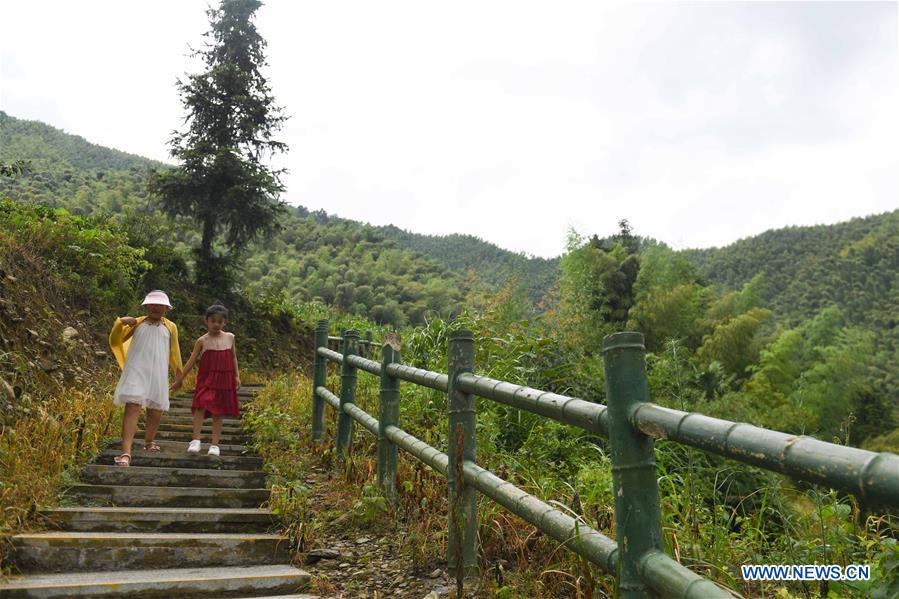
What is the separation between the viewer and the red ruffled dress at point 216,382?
18.0 ft

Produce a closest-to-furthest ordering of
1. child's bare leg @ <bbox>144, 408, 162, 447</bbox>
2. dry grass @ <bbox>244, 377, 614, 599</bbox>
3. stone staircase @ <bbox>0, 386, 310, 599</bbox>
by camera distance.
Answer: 1. dry grass @ <bbox>244, 377, 614, 599</bbox>
2. stone staircase @ <bbox>0, 386, 310, 599</bbox>
3. child's bare leg @ <bbox>144, 408, 162, 447</bbox>

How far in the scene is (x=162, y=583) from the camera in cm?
294

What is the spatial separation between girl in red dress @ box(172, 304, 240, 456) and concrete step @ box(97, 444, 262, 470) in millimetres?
201

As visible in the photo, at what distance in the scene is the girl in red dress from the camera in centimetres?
546

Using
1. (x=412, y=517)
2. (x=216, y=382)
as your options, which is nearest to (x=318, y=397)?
(x=216, y=382)

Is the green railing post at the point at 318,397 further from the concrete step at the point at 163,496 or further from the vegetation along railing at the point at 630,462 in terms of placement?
the vegetation along railing at the point at 630,462

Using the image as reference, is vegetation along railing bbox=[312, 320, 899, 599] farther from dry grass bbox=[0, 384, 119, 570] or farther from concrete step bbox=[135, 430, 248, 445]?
concrete step bbox=[135, 430, 248, 445]

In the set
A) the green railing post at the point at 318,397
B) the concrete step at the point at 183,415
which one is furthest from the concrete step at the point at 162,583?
the concrete step at the point at 183,415

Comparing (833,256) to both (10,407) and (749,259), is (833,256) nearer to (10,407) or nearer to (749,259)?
(749,259)

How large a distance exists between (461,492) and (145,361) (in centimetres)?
348

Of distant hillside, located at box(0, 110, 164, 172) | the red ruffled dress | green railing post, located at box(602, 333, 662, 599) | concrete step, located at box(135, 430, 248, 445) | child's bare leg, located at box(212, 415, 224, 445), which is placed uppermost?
distant hillside, located at box(0, 110, 164, 172)

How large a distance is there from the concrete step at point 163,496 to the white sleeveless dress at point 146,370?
39.1 inches

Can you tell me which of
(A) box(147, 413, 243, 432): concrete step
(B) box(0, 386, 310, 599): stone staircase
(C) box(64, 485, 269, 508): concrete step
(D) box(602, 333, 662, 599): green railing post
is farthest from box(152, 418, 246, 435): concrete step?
(D) box(602, 333, 662, 599): green railing post

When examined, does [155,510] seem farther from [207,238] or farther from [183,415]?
[207,238]
